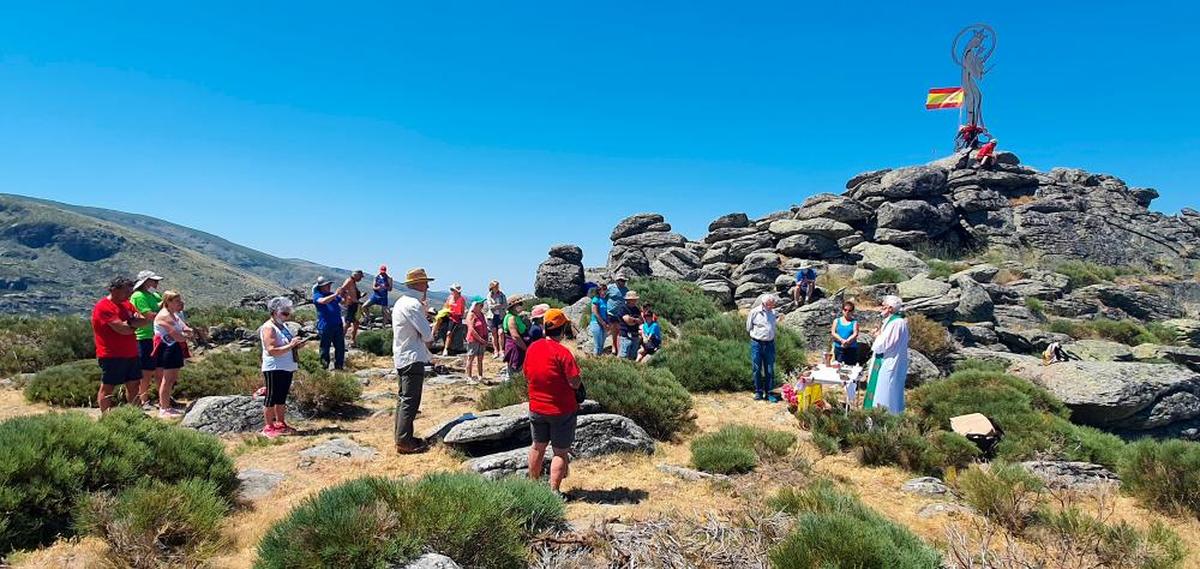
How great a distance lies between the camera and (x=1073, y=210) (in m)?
30.5

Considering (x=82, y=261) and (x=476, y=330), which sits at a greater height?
(x=476, y=330)

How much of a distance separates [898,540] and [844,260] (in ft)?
77.0

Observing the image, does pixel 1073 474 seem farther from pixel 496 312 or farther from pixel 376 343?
pixel 376 343

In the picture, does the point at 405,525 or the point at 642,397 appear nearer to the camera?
the point at 405,525

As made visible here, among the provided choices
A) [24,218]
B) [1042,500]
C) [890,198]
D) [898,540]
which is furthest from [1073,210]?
[24,218]

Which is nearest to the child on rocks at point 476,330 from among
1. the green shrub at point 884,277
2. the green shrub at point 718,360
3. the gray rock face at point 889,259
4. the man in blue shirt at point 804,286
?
the green shrub at point 718,360

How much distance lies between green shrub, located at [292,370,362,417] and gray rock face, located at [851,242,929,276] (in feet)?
66.8

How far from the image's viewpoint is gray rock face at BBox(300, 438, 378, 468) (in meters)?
6.82

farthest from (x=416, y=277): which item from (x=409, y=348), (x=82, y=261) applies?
(x=82, y=261)

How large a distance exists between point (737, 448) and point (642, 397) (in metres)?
1.79

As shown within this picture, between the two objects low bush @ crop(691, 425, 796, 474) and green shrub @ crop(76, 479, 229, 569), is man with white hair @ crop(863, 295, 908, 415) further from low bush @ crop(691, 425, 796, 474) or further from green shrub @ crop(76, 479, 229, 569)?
green shrub @ crop(76, 479, 229, 569)

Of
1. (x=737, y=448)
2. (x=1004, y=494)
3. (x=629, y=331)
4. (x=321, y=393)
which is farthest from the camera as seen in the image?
(x=629, y=331)

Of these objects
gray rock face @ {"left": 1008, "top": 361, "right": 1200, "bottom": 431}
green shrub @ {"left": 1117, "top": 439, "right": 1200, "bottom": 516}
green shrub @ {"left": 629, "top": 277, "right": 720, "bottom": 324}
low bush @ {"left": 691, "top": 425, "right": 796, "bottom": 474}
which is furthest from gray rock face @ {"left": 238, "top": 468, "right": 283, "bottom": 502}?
green shrub @ {"left": 629, "top": 277, "right": 720, "bottom": 324}

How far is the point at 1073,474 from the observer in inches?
283
